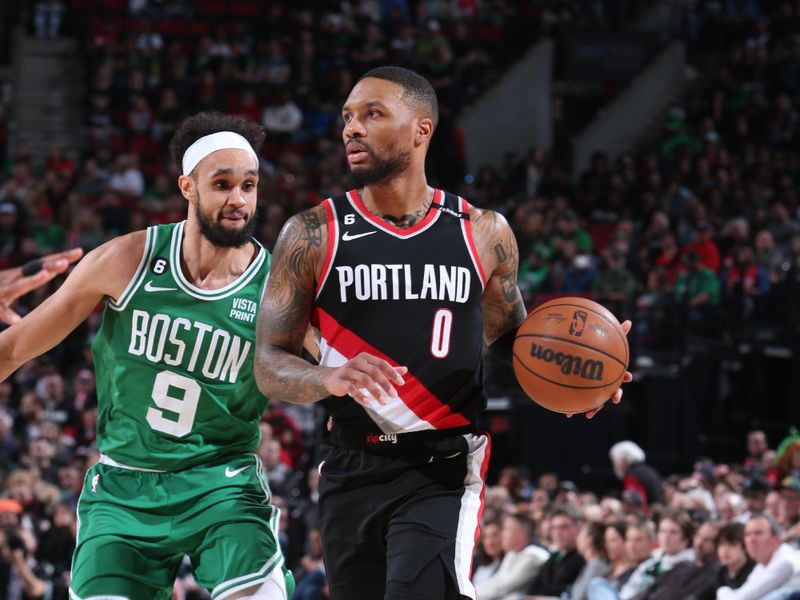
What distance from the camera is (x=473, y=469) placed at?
4.75 metres

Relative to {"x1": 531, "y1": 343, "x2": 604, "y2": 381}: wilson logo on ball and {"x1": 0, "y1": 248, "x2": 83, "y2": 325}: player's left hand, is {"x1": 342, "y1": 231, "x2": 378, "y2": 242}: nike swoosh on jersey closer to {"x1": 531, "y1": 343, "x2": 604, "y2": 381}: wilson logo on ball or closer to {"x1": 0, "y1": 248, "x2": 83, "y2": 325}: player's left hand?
{"x1": 531, "y1": 343, "x2": 604, "y2": 381}: wilson logo on ball

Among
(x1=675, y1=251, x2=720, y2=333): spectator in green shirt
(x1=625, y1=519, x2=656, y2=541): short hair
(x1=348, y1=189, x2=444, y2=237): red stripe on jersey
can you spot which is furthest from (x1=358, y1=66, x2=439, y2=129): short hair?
(x1=675, y1=251, x2=720, y2=333): spectator in green shirt

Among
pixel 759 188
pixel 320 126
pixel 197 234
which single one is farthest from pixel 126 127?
pixel 197 234

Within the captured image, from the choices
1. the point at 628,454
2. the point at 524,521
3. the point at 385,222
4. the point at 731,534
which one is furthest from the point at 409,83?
the point at 628,454

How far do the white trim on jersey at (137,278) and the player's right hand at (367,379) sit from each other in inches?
49.9

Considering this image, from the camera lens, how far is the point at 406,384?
15.0ft

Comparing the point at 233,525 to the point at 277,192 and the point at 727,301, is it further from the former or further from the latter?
the point at 277,192

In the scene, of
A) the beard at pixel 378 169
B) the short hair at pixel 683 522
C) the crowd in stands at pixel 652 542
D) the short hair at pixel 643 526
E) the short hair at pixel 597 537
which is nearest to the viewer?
the beard at pixel 378 169

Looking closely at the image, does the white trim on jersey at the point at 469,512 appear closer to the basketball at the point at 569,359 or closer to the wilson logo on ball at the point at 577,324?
the basketball at the point at 569,359

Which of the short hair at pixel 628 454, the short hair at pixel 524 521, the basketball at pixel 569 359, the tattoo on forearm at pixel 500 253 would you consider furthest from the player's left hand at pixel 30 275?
the short hair at pixel 628 454

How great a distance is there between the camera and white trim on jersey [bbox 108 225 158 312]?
4977 millimetres

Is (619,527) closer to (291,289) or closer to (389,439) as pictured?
(389,439)

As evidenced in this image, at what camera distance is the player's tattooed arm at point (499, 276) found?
15.7ft

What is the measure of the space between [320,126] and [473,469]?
1563cm
